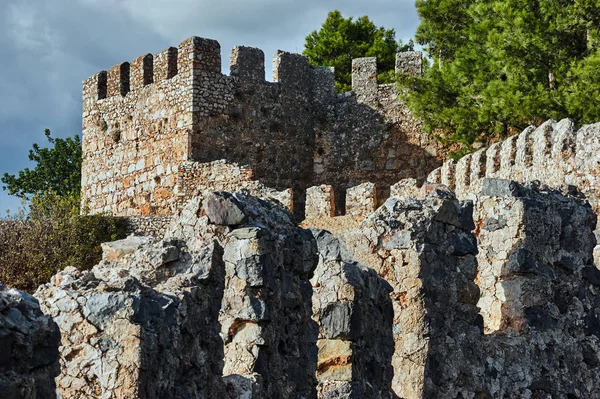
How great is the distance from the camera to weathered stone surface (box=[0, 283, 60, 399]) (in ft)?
18.1

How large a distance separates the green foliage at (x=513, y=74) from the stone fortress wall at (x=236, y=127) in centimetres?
149

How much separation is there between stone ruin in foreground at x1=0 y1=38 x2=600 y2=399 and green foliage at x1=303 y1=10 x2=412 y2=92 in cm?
1864

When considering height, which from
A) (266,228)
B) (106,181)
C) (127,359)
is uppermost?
(106,181)

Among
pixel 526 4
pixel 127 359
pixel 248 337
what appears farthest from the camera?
pixel 526 4

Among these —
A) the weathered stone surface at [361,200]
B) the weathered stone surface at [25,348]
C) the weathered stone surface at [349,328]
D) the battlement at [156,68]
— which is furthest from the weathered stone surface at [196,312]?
the battlement at [156,68]

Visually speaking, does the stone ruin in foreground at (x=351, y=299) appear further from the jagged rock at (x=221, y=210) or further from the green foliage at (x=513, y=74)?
the green foliage at (x=513, y=74)

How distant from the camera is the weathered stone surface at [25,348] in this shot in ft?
18.1

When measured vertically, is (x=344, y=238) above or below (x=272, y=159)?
below

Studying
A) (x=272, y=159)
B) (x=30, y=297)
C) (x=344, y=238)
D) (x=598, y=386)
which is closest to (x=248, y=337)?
(x=30, y=297)

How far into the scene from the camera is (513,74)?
27.2 meters

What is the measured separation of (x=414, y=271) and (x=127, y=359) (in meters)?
5.46

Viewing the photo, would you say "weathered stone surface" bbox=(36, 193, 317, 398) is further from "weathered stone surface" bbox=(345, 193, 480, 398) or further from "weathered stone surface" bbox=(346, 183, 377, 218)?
"weathered stone surface" bbox=(346, 183, 377, 218)

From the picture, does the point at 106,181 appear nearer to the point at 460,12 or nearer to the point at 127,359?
the point at 460,12

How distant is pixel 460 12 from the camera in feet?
104
